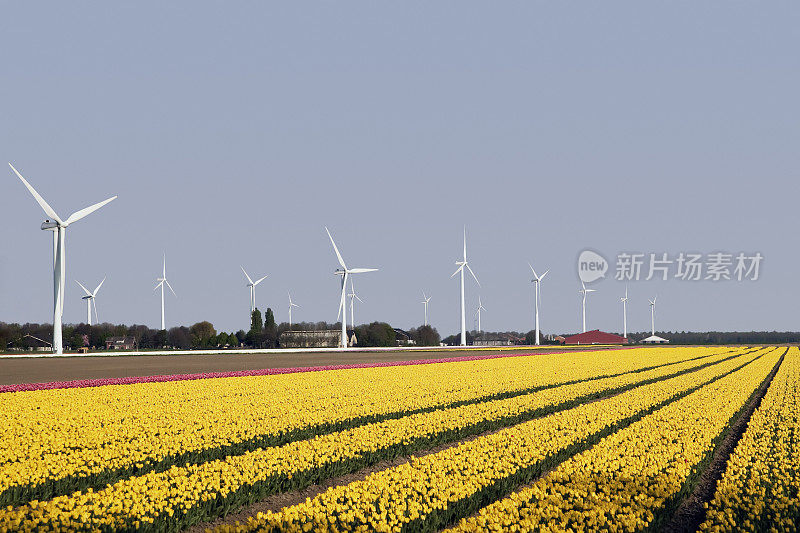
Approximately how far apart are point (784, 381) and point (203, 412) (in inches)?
1364

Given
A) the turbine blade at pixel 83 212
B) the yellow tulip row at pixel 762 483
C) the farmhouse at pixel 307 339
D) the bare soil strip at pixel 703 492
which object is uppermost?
the turbine blade at pixel 83 212

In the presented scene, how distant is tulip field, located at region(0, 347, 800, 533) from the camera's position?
42.8ft

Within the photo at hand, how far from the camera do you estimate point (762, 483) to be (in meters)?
16.3

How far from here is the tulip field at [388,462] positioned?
13.0m

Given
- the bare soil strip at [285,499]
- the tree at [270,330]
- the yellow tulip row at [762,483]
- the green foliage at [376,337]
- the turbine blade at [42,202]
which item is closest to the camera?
the yellow tulip row at [762,483]

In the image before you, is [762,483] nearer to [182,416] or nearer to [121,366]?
[182,416]

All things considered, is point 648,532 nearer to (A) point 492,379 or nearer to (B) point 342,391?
(B) point 342,391

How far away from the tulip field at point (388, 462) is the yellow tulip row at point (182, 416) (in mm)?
86

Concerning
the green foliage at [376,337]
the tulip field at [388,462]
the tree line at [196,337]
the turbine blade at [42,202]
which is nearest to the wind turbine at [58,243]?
the turbine blade at [42,202]

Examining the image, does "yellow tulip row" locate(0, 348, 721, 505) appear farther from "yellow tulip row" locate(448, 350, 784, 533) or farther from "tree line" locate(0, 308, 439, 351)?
"tree line" locate(0, 308, 439, 351)

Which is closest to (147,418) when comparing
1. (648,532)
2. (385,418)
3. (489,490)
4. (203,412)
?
(203,412)

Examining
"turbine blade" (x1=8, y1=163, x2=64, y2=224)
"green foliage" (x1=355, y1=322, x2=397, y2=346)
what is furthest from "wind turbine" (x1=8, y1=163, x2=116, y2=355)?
"green foliage" (x1=355, y1=322, x2=397, y2=346)

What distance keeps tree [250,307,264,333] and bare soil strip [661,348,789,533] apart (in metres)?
150

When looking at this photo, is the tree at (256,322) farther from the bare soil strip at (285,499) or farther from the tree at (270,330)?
the bare soil strip at (285,499)
